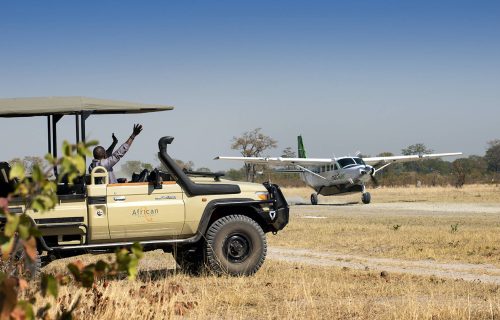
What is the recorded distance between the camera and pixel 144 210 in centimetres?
990

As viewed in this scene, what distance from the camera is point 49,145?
10.8m

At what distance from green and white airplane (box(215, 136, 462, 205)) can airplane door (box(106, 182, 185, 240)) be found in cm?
3307

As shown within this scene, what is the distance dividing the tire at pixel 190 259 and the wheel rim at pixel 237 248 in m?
0.38

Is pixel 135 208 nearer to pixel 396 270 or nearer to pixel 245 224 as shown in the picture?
pixel 245 224

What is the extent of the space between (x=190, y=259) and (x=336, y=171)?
3522cm

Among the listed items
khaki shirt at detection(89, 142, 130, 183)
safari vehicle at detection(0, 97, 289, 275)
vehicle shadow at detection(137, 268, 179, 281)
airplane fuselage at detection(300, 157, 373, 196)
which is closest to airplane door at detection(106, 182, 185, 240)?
safari vehicle at detection(0, 97, 289, 275)

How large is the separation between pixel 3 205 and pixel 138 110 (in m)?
7.73

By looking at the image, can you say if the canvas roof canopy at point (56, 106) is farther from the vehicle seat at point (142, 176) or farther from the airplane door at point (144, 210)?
the airplane door at point (144, 210)

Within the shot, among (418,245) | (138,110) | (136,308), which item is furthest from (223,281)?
(418,245)

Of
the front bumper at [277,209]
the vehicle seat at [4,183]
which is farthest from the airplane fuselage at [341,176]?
the vehicle seat at [4,183]

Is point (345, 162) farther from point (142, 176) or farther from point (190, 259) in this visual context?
point (142, 176)

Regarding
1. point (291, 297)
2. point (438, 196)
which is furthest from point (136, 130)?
point (438, 196)

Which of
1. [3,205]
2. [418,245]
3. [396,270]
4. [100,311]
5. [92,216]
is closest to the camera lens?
[3,205]

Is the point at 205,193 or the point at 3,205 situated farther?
the point at 205,193
